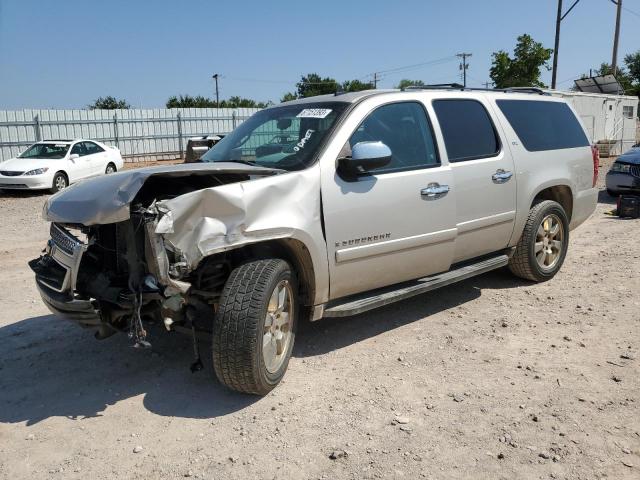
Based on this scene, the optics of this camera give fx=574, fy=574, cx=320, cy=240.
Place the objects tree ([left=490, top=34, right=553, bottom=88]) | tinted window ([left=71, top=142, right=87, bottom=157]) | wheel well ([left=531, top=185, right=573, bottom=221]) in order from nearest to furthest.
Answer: wheel well ([left=531, top=185, right=573, bottom=221])
tinted window ([left=71, top=142, right=87, bottom=157])
tree ([left=490, top=34, right=553, bottom=88])

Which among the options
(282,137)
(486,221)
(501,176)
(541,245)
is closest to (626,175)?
(541,245)

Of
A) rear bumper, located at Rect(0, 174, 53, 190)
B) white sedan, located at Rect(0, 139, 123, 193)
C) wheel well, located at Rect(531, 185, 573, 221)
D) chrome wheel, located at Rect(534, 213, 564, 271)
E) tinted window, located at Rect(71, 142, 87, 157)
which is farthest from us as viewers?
tinted window, located at Rect(71, 142, 87, 157)

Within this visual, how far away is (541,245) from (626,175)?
6318mm

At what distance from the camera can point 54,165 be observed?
15.6 metres

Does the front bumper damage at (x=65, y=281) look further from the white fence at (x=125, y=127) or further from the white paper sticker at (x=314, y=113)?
the white fence at (x=125, y=127)

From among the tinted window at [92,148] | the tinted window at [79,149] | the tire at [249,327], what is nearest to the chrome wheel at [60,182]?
the tinted window at [79,149]

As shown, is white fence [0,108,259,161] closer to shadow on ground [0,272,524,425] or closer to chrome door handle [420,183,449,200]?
shadow on ground [0,272,524,425]

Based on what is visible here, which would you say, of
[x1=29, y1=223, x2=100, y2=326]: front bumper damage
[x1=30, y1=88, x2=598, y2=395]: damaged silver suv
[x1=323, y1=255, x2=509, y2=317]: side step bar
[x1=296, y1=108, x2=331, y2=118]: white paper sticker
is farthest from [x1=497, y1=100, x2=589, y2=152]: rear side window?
[x1=29, y1=223, x2=100, y2=326]: front bumper damage

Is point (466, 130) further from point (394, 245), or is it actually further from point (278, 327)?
point (278, 327)

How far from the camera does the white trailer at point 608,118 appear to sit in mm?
22000

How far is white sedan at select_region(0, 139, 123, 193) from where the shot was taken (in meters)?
15.0

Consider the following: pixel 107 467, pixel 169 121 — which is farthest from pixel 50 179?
pixel 107 467

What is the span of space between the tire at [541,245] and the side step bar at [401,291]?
1.33 ft

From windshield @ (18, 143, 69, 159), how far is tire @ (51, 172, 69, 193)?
2.25 feet
